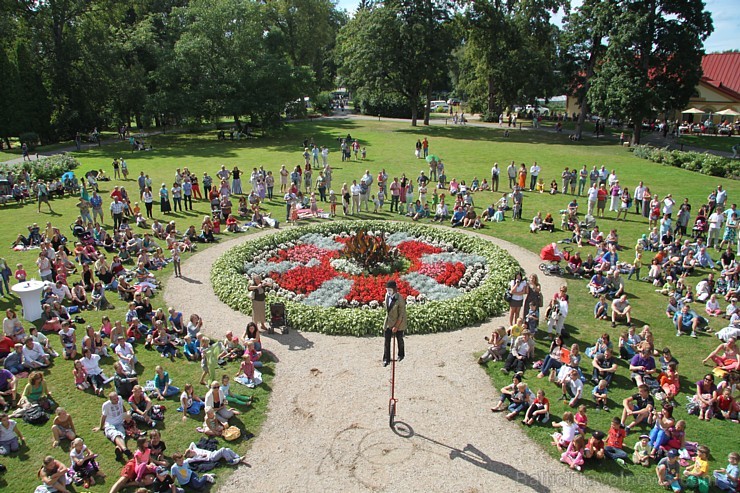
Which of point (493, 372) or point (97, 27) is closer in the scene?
point (493, 372)

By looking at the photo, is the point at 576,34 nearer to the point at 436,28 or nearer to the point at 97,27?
the point at 436,28

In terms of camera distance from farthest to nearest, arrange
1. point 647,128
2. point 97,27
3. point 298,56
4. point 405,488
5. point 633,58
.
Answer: point 298,56, point 647,128, point 97,27, point 633,58, point 405,488

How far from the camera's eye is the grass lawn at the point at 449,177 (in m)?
9.84

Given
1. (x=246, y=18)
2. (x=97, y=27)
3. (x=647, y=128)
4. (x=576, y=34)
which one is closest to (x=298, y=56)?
(x=246, y=18)

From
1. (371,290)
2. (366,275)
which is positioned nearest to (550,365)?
(371,290)

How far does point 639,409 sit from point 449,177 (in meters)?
23.5

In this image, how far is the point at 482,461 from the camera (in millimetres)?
9312

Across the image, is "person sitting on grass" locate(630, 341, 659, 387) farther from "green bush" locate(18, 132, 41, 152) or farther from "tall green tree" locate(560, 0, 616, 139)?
"green bush" locate(18, 132, 41, 152)

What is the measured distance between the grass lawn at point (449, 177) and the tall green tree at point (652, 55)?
4345 millimetres

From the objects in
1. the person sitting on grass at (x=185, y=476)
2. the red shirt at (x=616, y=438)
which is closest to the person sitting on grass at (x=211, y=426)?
the person sitting on grass at (x=185, y=476)

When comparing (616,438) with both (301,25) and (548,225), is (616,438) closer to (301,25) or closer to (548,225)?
(548,225)

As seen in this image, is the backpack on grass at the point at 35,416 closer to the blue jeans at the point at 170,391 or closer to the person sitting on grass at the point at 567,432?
the blue jeans at the point at 170,391

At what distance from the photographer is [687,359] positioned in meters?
12.9

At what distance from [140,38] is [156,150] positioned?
43.9ft
